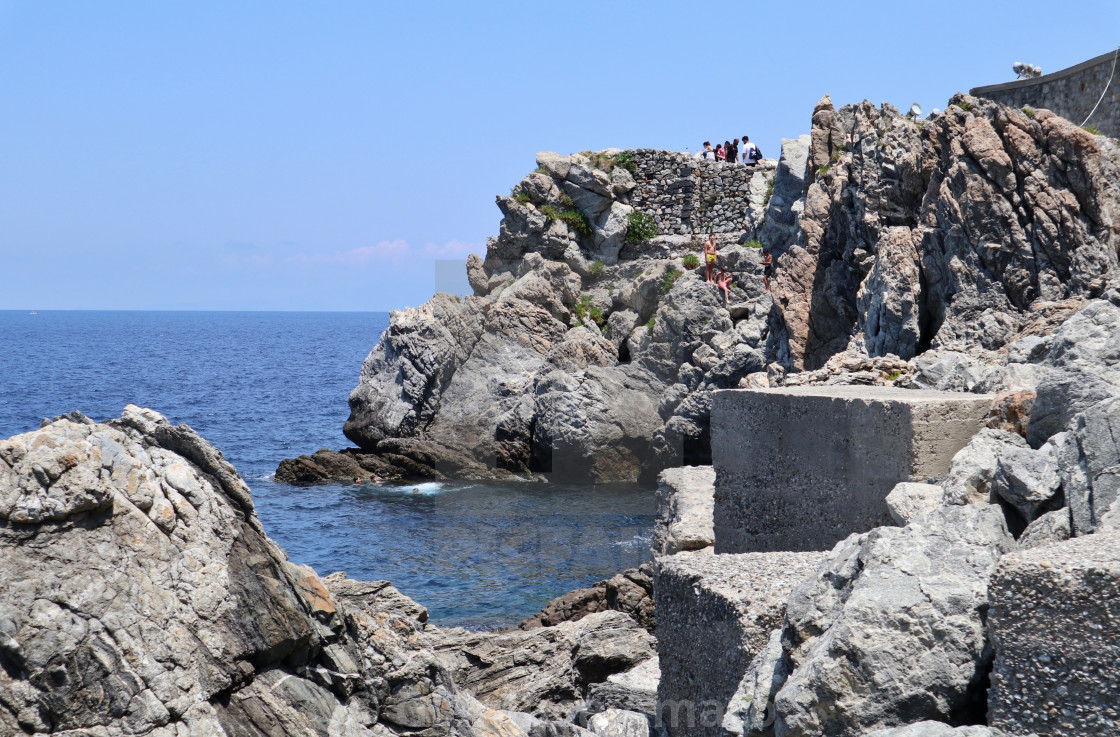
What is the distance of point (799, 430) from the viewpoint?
8.31 m

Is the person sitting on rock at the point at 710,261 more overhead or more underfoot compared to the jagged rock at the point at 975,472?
more overhead

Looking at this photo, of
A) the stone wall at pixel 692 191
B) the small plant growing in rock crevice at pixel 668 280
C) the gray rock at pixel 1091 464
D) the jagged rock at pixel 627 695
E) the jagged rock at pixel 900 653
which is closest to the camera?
the jagged rock at pixel 900 653

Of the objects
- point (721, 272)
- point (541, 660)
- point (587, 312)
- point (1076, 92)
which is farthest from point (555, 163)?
point (541, 660)

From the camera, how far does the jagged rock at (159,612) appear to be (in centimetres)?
547

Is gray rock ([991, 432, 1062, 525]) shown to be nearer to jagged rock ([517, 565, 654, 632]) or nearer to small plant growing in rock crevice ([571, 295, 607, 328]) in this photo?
jagged rock ([517, 565, 654, 632])

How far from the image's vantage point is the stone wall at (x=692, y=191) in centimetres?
3722

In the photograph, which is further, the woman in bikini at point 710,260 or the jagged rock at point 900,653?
the woman in bikini at point 710,260

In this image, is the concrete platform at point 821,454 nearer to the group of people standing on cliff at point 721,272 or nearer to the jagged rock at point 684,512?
the jagged rock at point 684,512

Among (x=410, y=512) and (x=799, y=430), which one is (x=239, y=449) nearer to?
(x=410, y=512)

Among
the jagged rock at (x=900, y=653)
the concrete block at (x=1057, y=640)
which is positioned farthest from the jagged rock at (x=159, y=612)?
the concrete block at (x=1057, y=640)

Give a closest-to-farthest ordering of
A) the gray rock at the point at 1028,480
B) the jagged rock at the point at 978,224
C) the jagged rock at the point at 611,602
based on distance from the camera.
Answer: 1. the gray rock at the point at 1028,480
2. the jagged rock at the point at 978,224
3. the jagged rock at the point at 611,602

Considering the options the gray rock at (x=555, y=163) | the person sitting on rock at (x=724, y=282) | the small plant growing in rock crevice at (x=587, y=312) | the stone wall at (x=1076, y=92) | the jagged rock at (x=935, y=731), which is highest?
the gray rock at (x=555, y=163)

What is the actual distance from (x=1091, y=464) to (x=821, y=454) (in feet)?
9.99

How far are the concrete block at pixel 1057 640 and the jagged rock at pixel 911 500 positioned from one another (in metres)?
2.12
